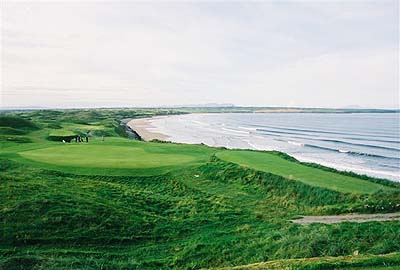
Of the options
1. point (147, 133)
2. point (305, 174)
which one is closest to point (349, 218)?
point (305, 174)

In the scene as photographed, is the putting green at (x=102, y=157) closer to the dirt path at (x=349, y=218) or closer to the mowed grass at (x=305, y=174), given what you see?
the mowed grass at (x=305, y=174)

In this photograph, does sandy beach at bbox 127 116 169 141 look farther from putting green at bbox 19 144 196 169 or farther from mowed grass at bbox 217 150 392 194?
mowed grass at bbox 217 150 392 194

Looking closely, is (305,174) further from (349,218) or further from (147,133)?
(147,133)

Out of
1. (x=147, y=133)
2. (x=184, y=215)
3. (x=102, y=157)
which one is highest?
(x=102, y=157)

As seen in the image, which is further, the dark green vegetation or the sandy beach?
the sandy beach

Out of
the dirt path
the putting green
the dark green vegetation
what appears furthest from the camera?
the putting green

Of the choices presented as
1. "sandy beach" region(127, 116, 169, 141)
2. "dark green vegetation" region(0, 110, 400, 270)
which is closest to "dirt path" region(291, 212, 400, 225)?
"dark green vegetation" region(0, 110, 400, 270)

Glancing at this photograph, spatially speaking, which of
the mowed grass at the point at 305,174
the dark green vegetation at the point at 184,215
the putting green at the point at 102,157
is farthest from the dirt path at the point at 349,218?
the putting green at the point at 102,157

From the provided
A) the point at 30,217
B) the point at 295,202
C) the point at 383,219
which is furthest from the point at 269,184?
the point at 30,217
